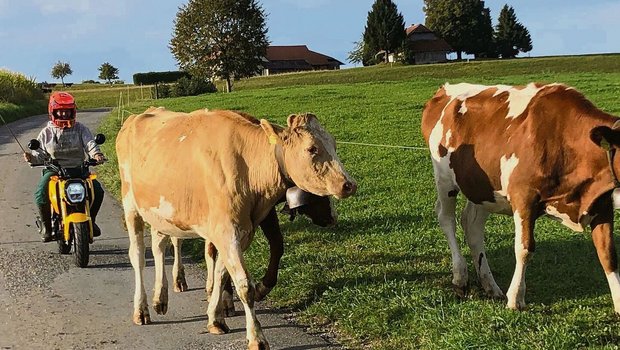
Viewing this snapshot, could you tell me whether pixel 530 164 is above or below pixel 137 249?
above

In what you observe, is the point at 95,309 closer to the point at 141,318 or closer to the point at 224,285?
the point at 141,318

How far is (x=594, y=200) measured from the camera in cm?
572

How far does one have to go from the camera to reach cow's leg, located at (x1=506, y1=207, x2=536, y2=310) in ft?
19.4

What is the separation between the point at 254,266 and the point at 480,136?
2.88 metres

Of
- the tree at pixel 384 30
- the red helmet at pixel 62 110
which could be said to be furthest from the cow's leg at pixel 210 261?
the tree at pixel 384 30

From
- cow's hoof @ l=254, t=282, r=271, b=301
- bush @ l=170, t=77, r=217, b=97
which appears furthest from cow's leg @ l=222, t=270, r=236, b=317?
bush @ l=170, t=77, r=217, b=97

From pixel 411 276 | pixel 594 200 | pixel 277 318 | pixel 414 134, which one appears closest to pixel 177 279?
pixel 277 318

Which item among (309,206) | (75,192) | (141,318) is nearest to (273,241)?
(309,206)

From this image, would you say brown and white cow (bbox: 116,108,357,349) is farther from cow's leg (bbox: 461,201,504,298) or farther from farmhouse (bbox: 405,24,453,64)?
farmhouse (bbox: 405,24,453,64)

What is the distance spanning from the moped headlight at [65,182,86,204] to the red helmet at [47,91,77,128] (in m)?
1.13

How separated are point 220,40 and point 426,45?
4638 cm

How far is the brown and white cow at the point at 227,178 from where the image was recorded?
532 cm

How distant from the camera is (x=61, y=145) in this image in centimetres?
895

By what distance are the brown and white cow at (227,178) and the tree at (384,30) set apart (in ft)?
292
